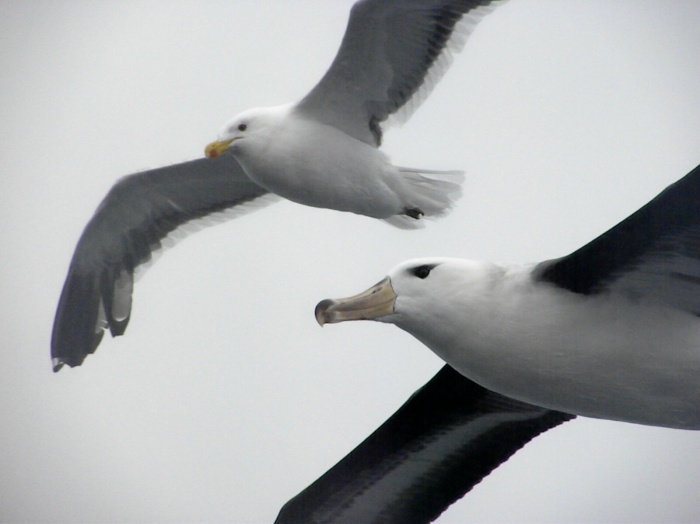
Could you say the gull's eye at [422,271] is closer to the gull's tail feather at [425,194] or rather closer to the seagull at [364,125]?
the seagull at [364,125]

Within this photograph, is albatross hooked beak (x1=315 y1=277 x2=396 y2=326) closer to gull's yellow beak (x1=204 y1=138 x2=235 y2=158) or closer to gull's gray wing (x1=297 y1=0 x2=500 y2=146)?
gull's gray wing (x1=297 y1=0 x2=500 y2=146)

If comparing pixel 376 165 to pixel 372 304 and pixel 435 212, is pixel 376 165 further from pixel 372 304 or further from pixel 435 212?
pixel 372 304

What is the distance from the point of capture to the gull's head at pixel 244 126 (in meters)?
7.48

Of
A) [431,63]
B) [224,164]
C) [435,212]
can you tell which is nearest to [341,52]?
[431,63]

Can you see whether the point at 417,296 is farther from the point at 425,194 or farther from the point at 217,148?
the point at 217,148

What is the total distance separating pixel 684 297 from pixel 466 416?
1.75 meters

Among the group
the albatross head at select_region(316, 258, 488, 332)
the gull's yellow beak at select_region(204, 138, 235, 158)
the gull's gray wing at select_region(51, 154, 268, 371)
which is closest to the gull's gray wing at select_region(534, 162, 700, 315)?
the albatross head at select_region(316, 258, 488, 332)

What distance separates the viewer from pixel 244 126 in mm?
7570

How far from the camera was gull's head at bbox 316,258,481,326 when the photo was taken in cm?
464

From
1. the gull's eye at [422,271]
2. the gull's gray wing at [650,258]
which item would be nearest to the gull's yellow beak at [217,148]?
the gull's eye at [422,271]

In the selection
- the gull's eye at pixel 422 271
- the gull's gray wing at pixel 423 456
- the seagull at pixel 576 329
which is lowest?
the gull's gray wing at pixel 423 456

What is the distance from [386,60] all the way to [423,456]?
10.1 feet

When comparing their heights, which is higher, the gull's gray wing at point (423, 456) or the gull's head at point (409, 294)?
the gull's head at point (409, 294)

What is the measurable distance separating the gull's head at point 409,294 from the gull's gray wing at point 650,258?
0.40 meters
